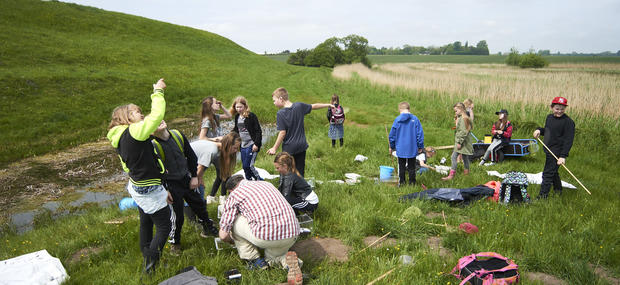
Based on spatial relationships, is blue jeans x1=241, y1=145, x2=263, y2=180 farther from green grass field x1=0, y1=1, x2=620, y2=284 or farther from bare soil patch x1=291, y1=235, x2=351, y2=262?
bare soil patch x1=291, y1=235, x2=351, y2=262

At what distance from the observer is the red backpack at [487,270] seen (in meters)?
3.26

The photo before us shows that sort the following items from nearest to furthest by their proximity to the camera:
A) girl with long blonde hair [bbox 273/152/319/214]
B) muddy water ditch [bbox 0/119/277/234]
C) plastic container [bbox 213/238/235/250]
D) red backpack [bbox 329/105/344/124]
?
plastic container [bbox 213/238/235/250] → girl with long blonde hair [bbox 273/152/319/214] → muddy water ditch [bbox 0/119/277/234] → red backpack [bbox 329/105/344/124]

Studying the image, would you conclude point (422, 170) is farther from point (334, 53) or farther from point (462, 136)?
point (334, 53)

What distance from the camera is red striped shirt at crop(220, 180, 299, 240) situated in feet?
11.6

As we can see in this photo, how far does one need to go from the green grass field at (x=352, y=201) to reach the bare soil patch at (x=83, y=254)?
0.12ft

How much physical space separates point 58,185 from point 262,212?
6.75 meters

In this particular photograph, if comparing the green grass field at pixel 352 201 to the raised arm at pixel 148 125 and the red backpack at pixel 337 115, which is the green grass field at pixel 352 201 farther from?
the raised arm at pixel 148 125

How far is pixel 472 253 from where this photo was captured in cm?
396

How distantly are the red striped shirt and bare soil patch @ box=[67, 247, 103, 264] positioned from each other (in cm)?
201

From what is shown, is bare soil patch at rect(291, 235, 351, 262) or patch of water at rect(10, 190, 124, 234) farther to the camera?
patch of water at rect(10, 190, 124, 234)

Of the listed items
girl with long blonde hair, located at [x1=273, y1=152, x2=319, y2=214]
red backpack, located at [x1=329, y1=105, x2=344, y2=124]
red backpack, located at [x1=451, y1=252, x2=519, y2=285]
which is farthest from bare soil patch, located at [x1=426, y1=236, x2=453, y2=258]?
red backpack, located at [x1=329, y1=105, x2=344, y2=124]

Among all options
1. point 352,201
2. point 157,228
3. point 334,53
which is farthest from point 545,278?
point 334,53

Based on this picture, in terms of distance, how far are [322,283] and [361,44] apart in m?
71.8

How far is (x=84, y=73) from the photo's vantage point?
62.4 ft
